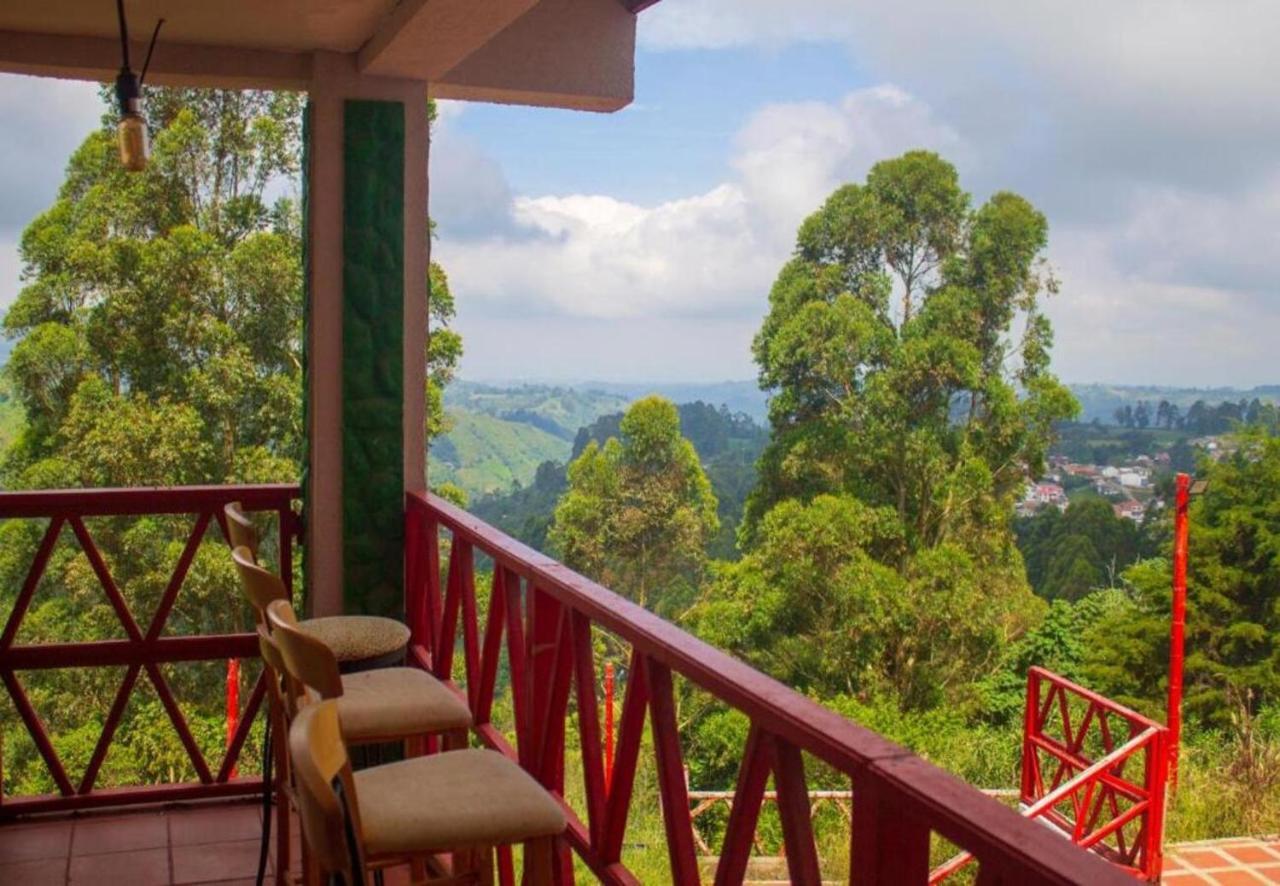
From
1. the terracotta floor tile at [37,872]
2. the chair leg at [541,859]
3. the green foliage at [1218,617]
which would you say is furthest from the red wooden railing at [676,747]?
the green foliage at [1218,617]

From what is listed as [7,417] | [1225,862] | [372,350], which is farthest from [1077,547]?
[372,350]

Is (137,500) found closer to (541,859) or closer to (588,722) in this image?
(588,722)

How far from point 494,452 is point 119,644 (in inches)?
1198

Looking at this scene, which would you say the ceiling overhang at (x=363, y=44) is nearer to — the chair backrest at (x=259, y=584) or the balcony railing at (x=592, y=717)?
the balcony railing at (x=592, y=717)

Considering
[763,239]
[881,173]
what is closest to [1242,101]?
[763,239]

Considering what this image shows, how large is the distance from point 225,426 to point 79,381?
167cm

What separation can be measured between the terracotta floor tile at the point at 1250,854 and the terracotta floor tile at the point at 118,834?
28.4 feet

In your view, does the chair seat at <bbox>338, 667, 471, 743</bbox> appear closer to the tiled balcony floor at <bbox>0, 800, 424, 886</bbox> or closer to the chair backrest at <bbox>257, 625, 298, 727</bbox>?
the chair backrest at <bbox>257, 625, 298, 727</bbox>

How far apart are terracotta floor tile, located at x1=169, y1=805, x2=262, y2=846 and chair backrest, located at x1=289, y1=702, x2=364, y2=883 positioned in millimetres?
2298

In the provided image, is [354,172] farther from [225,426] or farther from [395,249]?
[225,426]

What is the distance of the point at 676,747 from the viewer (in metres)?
1.77

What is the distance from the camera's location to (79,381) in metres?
14.3

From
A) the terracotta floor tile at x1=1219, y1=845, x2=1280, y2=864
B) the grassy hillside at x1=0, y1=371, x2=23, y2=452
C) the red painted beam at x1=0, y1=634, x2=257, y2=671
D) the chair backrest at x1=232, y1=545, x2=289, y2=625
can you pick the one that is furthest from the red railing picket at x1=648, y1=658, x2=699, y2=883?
the grassy hillside at x1=0, y1=371, x2=23, y2=452

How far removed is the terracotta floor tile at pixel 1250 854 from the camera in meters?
9.68
